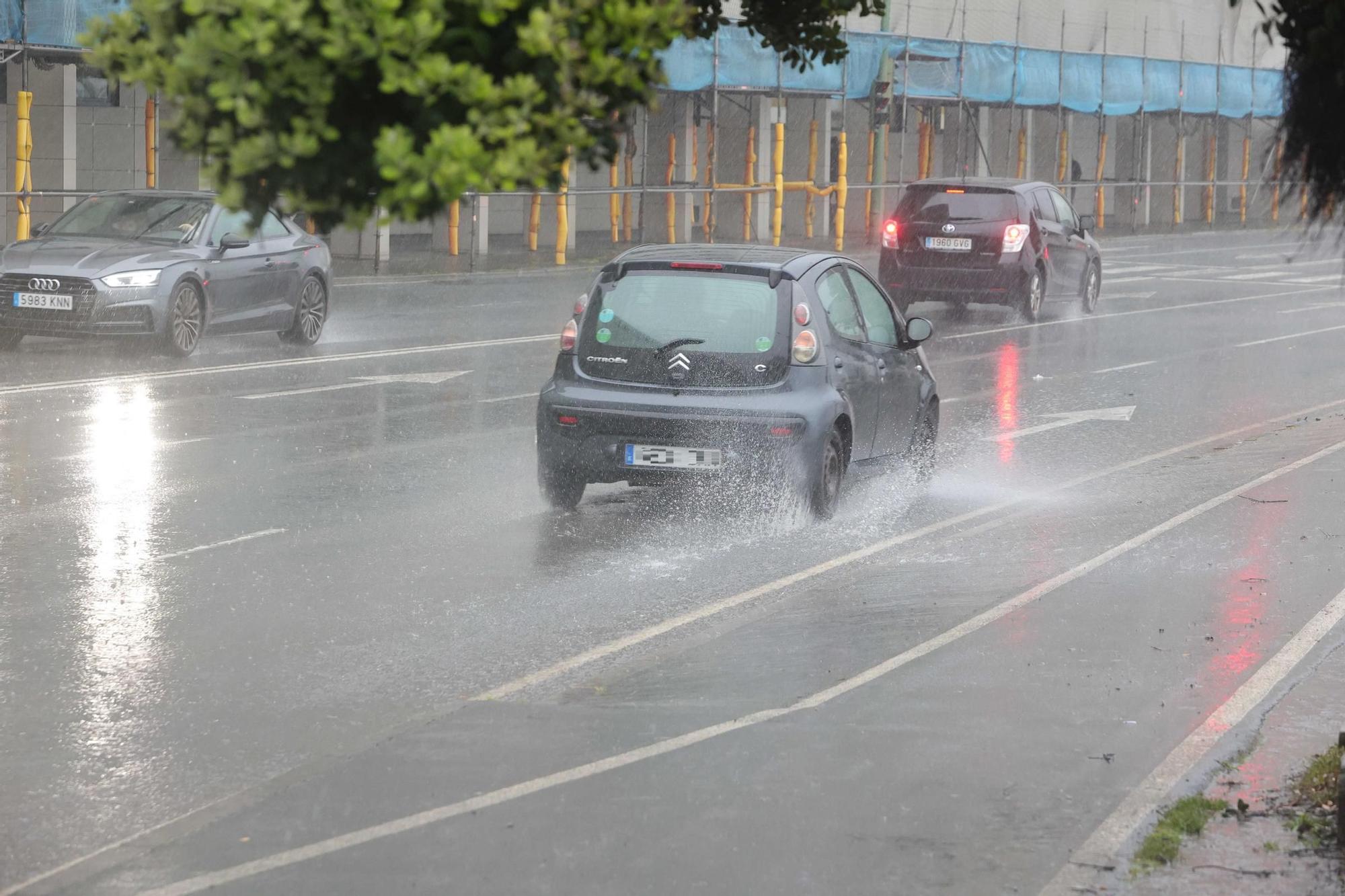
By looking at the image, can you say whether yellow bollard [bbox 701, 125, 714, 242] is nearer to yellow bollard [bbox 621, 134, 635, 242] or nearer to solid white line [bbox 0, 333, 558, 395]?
yellow bollard [bbox 621, 134, 635, 242]

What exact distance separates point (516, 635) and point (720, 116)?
115 ft

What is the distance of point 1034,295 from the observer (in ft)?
80.0

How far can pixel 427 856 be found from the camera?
5605 mm

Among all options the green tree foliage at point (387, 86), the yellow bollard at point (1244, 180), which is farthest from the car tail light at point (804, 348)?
the yellow bollard at point (1244, 180)

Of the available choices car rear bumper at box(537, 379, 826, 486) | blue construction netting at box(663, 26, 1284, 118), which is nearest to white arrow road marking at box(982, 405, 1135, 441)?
car rear bumper at box(537, 379, 826, 486)

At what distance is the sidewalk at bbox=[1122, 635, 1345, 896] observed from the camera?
211 inches

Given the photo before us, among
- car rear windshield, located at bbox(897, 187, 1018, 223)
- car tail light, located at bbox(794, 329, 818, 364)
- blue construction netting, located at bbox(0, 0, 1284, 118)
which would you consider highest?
blue construction netting, located at bbox(0, 0, 1284, 118)

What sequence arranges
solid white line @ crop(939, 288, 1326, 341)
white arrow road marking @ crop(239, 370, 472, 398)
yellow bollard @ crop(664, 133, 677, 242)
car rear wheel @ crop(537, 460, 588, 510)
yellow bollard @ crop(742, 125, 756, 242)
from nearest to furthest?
car rear wheel @ crop(537, 460, 588, 510)
white arrow road marking @ crop(239, 370, 472, 398)
solid white line @ crop(939, 288, 1326, 341)
yellow bollard @ crop(664, 133, 677, 242)
yellow bollard @ crop(742, 125, 756, 242)

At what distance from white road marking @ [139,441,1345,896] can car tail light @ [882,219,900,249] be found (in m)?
14.6

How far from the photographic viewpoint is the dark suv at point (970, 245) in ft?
78.5

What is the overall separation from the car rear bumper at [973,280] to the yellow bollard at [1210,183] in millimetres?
29618

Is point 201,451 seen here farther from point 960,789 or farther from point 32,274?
point 960,789

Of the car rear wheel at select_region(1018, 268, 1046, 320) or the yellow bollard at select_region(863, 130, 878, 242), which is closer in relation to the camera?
the car rear wheel at select_region(1018, 268, 1046, 320)

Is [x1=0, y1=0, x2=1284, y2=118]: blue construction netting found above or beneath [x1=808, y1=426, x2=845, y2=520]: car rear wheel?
above
